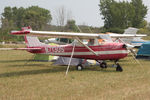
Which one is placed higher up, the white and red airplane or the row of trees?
the row of trees

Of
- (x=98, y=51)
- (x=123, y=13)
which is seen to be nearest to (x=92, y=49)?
(x=98, y=51)

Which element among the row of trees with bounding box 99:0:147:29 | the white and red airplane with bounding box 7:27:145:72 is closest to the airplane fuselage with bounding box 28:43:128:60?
the white and red airplane with bounding box 7:27:145:72

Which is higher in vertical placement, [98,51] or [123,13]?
[123,13]

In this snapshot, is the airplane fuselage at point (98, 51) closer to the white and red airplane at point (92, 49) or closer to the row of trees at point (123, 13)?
the white and red airplane at point (92, 49)

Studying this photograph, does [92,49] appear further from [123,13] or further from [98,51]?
[123,13]

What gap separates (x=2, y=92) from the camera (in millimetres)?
6051

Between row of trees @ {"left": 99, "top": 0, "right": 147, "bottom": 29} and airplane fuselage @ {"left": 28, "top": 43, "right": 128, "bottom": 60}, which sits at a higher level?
row of trees @ {"left": 99, "top": 0, "right": 147, "bottom": 29}

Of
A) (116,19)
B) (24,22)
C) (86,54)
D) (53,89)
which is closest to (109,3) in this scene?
(116,19)

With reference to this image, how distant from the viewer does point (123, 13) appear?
6112 cm

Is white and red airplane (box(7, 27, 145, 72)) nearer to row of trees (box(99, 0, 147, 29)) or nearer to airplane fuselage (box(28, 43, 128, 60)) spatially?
airplane fuselage (box(28, 43, 128, 60))

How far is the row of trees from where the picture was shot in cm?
6066

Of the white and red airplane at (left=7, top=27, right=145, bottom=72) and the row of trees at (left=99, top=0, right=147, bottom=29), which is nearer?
the white and red airplane at (left=7, top=27, right=145, bottom=72)

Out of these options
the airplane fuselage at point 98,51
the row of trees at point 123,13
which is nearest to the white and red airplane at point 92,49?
the airplane fuselage at point 98,51

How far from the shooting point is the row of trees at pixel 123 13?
6066 cm
